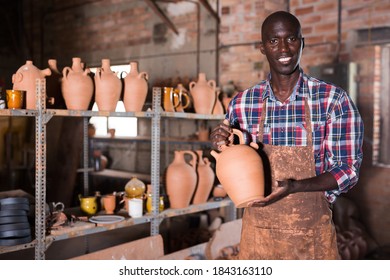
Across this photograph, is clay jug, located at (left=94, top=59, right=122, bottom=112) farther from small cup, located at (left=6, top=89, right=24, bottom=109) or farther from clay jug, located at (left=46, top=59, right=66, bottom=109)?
small cup, located at (left=6, top=89, right=24, bottom=109)

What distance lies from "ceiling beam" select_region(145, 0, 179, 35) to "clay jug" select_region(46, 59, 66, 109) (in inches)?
121

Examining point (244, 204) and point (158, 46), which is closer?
point (244, 204)

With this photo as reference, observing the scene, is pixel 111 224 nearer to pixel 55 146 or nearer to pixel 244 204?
pixel 244 204

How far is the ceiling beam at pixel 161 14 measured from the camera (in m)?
5.71

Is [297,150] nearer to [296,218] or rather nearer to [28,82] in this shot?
[296,218]

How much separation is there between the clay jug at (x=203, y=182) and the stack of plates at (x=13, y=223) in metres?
1.34

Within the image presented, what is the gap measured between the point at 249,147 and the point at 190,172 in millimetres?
1441

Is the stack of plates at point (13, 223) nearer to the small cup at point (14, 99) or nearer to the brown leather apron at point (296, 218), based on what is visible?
the small cup at point (14, 99)

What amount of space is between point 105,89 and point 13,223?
991 mm

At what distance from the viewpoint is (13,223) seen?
244 cm

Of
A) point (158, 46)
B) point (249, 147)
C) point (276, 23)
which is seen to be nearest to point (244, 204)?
point (249, 147)

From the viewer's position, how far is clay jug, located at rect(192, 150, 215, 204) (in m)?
3.43

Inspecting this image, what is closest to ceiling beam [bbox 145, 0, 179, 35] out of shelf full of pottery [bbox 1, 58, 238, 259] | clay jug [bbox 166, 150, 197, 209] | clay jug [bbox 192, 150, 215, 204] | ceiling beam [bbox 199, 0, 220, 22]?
ceiling beam [bbox 199, 0, 220, 22]
